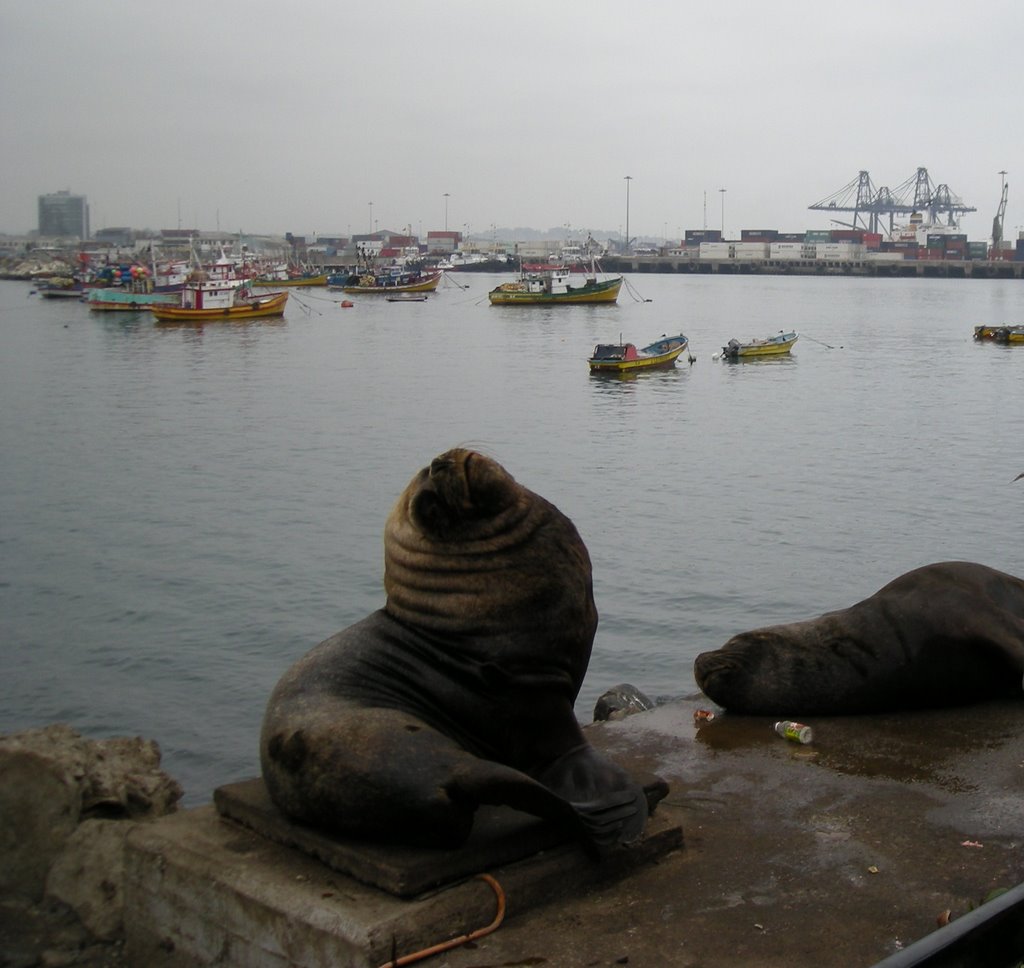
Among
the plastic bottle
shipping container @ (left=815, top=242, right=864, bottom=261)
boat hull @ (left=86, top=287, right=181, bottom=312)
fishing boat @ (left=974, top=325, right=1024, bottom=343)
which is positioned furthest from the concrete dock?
shipping container @ (left=815, top=242, right=864, bottom=261)

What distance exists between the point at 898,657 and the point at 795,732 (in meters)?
0.56

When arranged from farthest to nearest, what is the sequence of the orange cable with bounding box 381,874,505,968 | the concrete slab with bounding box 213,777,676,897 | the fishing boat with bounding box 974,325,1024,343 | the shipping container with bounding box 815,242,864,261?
the shipping container with bounding box 815,242,864,261 → the fishing boat with bounding box 974,325,1024,343 → the concrete slab with bounding box 213,777,676,897 → the orange cable with bounding box 381,874,505,968

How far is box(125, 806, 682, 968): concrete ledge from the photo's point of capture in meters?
2.99

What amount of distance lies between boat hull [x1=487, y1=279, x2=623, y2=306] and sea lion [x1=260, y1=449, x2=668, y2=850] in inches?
2614

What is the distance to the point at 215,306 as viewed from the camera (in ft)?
184

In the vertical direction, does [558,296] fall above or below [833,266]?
below

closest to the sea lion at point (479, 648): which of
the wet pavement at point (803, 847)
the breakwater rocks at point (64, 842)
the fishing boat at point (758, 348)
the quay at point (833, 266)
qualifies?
the wet pavement at point (803, 847)

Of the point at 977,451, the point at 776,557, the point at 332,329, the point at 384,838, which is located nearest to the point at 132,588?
the point at 776,557

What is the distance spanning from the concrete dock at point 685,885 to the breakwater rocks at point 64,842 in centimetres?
14

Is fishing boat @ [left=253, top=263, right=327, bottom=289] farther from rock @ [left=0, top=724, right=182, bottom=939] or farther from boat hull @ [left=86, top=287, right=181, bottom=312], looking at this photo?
rock @ [left=0, top=724, right=182, bottom=939]

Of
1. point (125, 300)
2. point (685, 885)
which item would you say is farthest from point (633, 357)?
point (125, 300)

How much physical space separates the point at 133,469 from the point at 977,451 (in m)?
13.4

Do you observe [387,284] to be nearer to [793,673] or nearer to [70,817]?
[793,673]

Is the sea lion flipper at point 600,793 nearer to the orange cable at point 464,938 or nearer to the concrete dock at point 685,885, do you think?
the concrete dock at point 685,885
